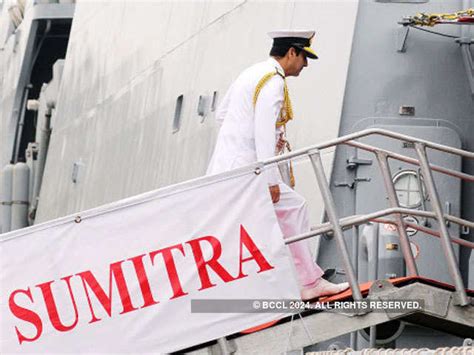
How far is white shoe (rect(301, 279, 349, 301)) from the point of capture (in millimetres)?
6844

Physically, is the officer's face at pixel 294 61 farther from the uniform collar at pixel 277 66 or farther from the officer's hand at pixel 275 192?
the officer's hand at pixel 275 192

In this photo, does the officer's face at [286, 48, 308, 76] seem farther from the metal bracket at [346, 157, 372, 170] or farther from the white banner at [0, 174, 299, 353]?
the metal bracket at [346, 157, 372, 170]

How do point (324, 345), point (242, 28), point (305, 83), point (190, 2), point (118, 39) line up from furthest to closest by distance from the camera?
point (118, 39) < point (190, 2) < point (242, 28) < point (305, 83) < point (324, 345)

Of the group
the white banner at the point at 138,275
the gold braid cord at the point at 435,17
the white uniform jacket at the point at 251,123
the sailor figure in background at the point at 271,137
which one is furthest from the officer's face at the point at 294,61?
the gold braid cord at the point at 435,17

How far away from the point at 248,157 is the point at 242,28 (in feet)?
10.8

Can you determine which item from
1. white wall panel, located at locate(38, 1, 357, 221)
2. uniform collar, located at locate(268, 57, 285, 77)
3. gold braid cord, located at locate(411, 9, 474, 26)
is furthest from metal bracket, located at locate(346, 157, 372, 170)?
uniform collar, located at locate(268, 57, 285, 77)

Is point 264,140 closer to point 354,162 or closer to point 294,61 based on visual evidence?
point 294,61

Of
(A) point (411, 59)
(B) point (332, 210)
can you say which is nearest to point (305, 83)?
(A) point (411, 59)

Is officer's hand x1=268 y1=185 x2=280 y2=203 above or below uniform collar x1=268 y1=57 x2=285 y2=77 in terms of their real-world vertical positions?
below

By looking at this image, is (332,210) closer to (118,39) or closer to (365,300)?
(365,300)

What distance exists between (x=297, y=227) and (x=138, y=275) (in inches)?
34.3

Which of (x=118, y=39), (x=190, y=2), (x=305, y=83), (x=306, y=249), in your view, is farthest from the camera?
(x=118, y=39)

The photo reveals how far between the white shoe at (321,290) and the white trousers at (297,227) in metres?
0.03

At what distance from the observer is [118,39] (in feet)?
48.8
